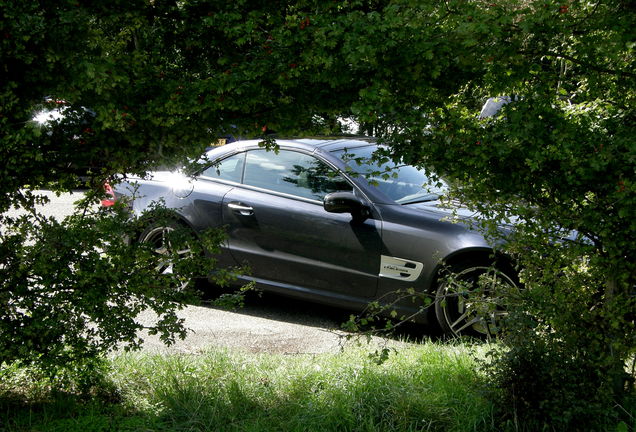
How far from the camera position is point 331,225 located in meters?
5.82

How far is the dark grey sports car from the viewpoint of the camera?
554 centimetres

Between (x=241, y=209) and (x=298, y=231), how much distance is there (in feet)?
1.99

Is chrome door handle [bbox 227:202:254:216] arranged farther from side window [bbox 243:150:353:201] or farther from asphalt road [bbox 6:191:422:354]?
asphalt road [bbox 6:191:422:354]

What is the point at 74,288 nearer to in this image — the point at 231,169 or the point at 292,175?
the point at 292,175

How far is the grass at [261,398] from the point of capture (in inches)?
141

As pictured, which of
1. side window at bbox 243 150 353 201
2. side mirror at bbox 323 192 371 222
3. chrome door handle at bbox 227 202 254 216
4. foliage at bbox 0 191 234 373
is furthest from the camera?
chrome door handle at bbox 227 202 254 216

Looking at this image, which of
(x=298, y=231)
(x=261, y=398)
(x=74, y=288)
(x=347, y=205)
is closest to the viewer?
(x=74, y=288)

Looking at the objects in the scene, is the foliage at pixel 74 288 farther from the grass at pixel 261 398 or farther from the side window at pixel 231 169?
the side window at pixel 231 169

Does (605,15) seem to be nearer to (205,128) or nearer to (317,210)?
(205,128)

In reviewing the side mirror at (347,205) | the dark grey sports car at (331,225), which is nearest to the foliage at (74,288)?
the dark grey sports car at (331,225)

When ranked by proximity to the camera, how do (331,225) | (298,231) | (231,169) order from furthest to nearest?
(231,169) < (298,231) < (331,225)

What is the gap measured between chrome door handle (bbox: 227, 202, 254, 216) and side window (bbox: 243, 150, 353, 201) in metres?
0.24

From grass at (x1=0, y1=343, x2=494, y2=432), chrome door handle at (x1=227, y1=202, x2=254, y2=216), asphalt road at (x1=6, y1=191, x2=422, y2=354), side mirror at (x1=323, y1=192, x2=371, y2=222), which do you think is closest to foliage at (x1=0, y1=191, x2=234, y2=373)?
grass at (x1=0, y1=343, x2=494, y2=432)

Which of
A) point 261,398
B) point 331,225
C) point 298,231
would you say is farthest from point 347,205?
point 261,398
